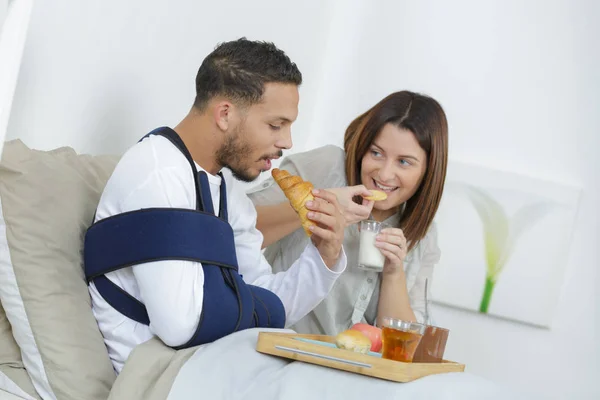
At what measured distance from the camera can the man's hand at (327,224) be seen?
1.88m

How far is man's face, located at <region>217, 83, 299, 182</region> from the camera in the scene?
5.59 feet

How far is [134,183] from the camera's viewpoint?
152 centimetres

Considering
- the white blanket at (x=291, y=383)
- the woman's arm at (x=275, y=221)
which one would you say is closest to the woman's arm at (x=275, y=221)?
the woman's arm at (x=275, y=221)

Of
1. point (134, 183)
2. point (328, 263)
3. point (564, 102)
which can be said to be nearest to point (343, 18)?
point (564, 102)

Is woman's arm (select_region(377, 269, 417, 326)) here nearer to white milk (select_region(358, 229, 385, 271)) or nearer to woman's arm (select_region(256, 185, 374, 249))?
white milk (select_region(358, 229, 385, 271))

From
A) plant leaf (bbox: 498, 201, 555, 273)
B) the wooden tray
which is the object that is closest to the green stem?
plant leaf (bbox: 498, 201, 555, 273)

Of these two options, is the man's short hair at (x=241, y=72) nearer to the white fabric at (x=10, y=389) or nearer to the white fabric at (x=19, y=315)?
the white fabric at (x=19, y=315)

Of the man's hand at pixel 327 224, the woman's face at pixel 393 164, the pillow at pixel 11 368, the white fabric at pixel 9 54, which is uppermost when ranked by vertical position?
the white fabric at pixel 9 54

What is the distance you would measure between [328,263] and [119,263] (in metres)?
0.58

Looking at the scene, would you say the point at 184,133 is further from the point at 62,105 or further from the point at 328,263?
the point at 328,263

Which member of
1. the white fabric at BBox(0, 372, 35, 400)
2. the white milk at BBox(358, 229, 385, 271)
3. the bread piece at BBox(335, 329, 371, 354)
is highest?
the white milk at BBox(358, 229, 385, 271)

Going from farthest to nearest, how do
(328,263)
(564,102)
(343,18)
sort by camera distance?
(343,18), (564,102), (328,263)

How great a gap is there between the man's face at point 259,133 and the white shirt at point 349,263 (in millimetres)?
598

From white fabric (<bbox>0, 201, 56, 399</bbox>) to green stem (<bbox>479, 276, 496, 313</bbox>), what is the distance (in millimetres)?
2165
